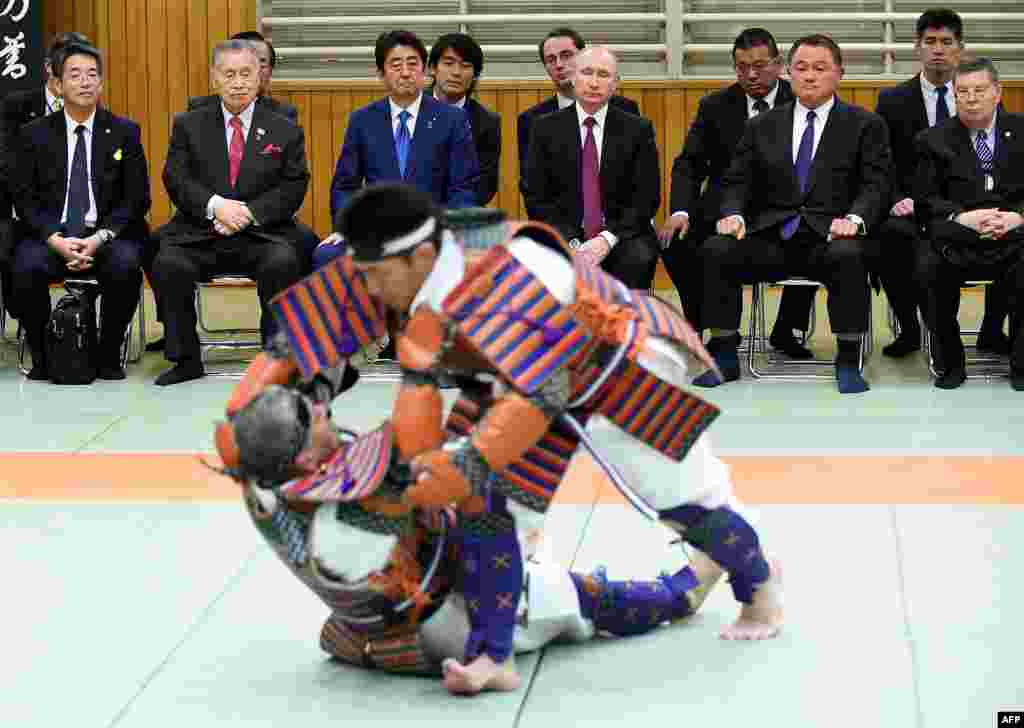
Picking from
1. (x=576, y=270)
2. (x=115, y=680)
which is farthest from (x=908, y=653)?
(x=115, y=680)

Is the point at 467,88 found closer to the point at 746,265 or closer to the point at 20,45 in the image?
the point at 746,265

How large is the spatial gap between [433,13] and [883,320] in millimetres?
2995

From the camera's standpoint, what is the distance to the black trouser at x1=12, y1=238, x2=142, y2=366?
7.37 m

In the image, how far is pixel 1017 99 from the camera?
9273 millimetres

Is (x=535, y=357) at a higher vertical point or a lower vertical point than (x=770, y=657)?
higher

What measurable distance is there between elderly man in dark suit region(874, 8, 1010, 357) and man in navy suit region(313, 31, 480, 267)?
6.03 feet

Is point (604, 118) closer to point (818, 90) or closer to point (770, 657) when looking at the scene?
point (818, 90)

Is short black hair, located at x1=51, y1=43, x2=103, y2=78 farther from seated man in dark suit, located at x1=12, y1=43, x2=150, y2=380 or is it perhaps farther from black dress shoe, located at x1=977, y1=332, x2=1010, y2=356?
black dress shoe, located at x1=977, y1=332, x2=1010, y2=356

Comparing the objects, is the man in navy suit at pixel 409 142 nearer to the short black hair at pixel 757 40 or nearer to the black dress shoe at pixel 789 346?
the short black hair at pixel 757 40

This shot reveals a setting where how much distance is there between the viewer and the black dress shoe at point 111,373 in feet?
24.2

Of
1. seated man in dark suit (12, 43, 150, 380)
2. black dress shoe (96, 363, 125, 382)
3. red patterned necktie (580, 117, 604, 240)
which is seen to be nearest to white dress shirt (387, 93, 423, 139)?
red patterned necktie (580, 117, 604, 240)

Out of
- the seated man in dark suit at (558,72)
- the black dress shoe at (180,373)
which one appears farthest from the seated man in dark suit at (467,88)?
the black dress shoe at (180,373)

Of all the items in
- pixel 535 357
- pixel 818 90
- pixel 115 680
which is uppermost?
pixel 818 90

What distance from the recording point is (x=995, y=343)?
771 centimetres
